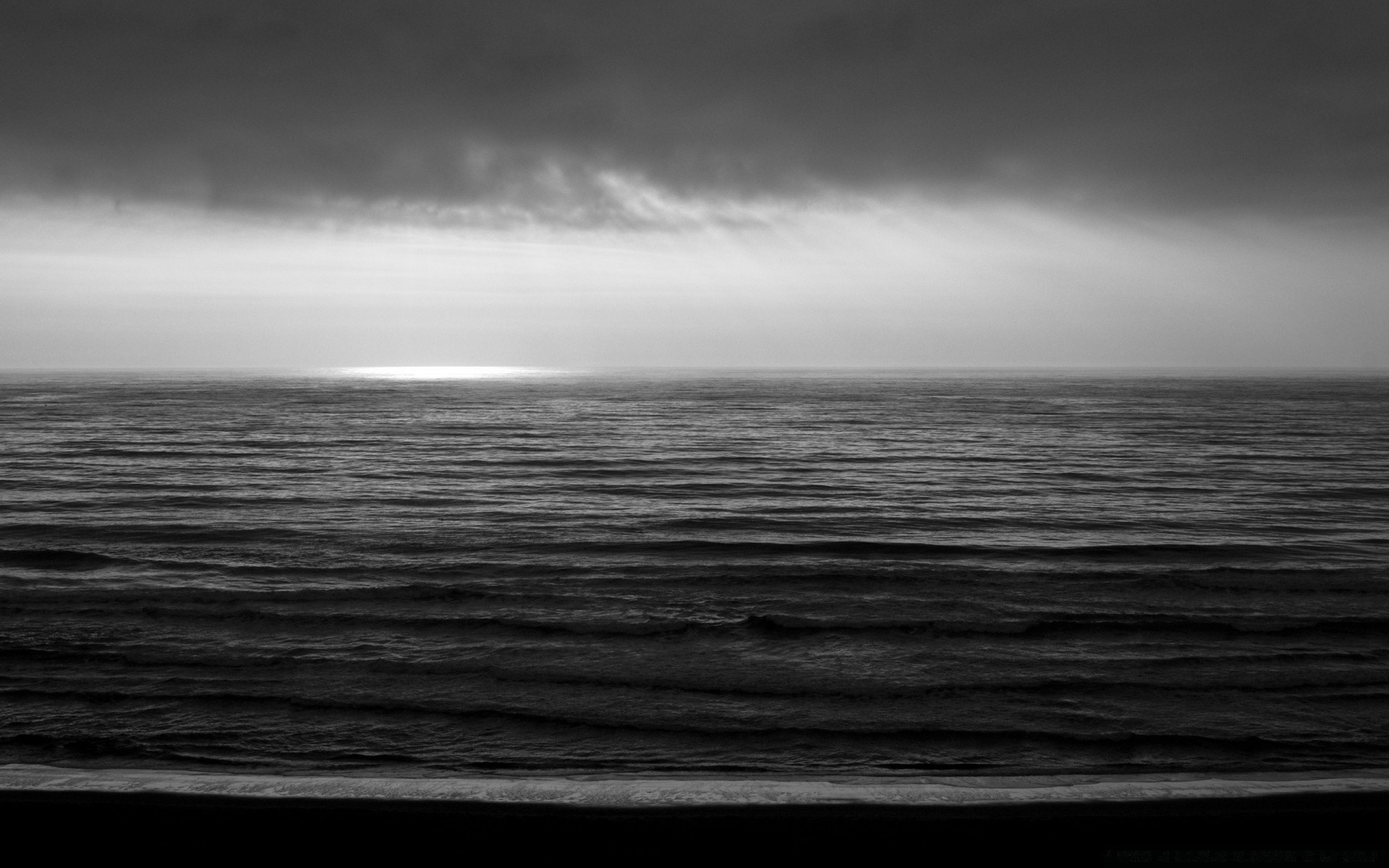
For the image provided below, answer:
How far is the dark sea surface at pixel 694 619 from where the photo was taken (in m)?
7.96

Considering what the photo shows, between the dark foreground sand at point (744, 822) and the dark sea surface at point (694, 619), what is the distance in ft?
11.2

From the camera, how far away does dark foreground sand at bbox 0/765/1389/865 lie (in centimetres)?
366

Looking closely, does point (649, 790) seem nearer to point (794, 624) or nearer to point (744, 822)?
point (744, 822)

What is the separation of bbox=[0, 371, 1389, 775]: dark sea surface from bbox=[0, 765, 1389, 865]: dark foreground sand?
3.41 m

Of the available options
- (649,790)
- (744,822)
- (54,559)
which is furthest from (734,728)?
(54,559)

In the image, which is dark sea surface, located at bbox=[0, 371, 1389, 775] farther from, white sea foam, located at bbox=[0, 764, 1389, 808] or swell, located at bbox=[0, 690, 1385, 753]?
white sea foam, located at bbox=[0, 764, 1389, 808]

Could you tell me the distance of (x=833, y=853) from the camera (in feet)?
12.1

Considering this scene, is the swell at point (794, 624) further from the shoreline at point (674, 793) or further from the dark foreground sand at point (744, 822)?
the dark foreground sand at point (744, 822)

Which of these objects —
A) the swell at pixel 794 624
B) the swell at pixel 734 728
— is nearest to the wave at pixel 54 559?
the swell at pixel 794 624

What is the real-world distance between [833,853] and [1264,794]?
2.21 m

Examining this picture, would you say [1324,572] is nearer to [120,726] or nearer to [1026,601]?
[1026,601]

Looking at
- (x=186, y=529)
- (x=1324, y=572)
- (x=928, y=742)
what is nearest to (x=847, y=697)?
(x=928, y=742)

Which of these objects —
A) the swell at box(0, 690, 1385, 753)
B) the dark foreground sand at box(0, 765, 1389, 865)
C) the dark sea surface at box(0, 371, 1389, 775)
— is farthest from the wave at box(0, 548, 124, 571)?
the dark foreground sand at box(0, 765, 1389, 865)

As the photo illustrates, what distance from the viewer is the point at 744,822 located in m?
3.82
